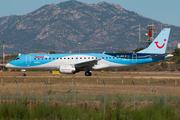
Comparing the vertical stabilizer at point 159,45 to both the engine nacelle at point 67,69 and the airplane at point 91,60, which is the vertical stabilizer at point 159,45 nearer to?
the airplane at point 91,60

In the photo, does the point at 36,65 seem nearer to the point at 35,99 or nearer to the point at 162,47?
the point at 162,47

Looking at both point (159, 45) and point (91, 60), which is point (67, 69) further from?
point (159, 45)

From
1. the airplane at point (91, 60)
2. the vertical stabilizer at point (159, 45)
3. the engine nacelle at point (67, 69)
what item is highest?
the vertical stabilizer at point (159, 45)

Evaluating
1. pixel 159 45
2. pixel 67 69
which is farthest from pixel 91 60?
pixel 159 45

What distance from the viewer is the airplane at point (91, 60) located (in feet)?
135

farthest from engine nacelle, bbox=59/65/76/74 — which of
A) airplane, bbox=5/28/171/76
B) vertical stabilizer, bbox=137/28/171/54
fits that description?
vertical stabilizer, bbox=137/28/171/54

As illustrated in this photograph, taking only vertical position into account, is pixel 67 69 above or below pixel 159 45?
below

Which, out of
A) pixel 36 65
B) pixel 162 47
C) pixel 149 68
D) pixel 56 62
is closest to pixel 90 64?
pixel 56 62

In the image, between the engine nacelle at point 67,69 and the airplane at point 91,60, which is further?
the airplane at point 91,60

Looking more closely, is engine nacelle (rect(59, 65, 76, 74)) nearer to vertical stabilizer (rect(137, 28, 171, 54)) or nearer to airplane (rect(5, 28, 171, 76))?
airplane (rect(5, 28, 171, 76))

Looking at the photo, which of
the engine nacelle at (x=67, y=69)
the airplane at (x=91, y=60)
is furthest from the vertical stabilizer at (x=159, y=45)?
the engine nacelle at (x=67, y=69)

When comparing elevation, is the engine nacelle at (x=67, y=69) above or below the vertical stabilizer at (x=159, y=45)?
below

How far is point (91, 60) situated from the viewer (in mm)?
40531

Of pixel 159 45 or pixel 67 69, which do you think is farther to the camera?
pixel 159 45
